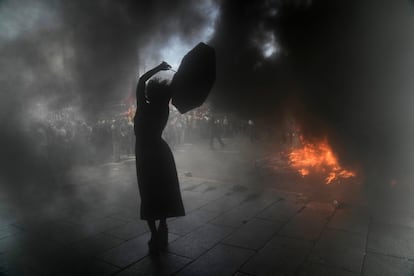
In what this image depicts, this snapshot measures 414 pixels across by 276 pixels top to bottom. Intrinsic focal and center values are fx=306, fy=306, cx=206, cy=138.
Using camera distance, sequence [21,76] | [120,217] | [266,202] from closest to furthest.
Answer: [120,217] → [266,202] → [21,76]

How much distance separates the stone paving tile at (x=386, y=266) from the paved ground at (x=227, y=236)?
11 millimetres

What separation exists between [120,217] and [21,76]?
174 inches

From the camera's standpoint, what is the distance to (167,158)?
3994mm

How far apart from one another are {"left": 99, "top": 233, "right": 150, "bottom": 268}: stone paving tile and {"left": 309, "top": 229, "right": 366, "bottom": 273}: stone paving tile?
2.09 metres

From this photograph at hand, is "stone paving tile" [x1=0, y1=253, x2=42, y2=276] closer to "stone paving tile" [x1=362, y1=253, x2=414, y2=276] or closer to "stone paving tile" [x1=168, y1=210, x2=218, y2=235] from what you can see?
"stone paving tile" [x1=168, y1=210, x2=218, y2=235]

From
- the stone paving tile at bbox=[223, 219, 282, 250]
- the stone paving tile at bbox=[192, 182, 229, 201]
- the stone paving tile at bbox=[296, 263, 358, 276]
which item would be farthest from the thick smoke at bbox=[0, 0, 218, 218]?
the stone paving tile at bbox=[296, 263, 358, 276]

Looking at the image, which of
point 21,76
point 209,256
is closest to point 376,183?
point 209,256

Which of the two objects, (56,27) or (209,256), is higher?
(56,27)

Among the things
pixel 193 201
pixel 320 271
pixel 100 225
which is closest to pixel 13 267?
pixel 100 225

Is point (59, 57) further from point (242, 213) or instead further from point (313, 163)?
point (313, 163)

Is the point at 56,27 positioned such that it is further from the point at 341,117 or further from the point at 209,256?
the point at 341,117

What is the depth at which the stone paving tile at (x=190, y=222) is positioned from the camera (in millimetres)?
4625

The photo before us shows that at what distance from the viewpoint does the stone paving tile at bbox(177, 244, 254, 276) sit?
11.0 feet

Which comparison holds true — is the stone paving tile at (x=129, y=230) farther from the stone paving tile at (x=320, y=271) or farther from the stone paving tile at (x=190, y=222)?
the stone paving tile at (x=320, y=271)
